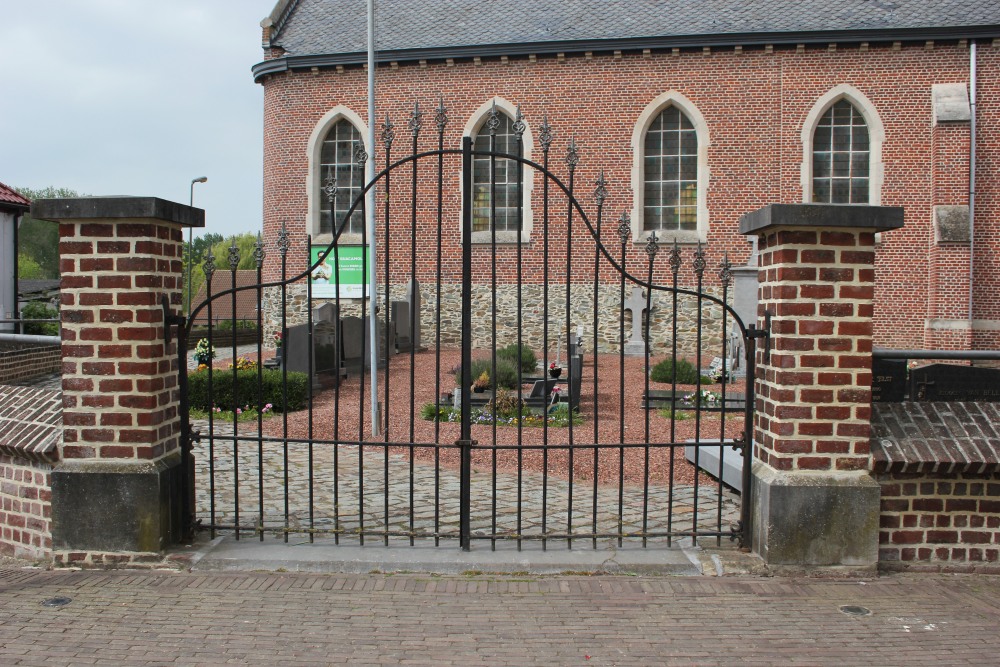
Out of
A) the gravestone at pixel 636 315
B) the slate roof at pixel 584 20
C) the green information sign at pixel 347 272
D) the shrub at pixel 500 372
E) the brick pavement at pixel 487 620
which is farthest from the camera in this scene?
the slate roof at pixel 584 20

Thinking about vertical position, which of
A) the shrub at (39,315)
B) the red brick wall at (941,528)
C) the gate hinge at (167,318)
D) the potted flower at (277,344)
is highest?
the gate hinge at (167,318)

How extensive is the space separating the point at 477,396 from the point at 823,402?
253 inches

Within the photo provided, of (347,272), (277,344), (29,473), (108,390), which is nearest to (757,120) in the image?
(347,272)

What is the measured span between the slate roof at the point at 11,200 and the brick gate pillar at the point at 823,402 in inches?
763

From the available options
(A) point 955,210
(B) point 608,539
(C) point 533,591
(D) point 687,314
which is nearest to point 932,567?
(B) point 608,539

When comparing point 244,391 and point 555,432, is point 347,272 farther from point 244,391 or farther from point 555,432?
point 555,432

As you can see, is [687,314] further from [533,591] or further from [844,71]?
[533,591]

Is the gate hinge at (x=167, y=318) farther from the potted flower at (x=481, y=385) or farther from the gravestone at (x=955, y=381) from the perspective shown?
the gravestone at (x=955, y=381)

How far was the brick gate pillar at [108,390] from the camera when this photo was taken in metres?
4.54

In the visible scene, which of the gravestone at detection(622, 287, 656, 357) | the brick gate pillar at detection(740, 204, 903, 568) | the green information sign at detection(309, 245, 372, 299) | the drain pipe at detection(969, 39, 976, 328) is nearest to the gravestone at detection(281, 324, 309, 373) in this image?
the green information sign at detection(309, 245, 372, 299)

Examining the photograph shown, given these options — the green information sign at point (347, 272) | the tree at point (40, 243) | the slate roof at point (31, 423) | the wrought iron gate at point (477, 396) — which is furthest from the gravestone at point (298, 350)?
the tree at point (40, 243)

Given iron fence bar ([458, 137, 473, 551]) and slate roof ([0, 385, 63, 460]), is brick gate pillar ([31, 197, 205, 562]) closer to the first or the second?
slate roof ([0, 385, 63, 460])

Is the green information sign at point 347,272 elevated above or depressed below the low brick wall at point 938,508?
above

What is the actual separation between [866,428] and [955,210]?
15919mm
